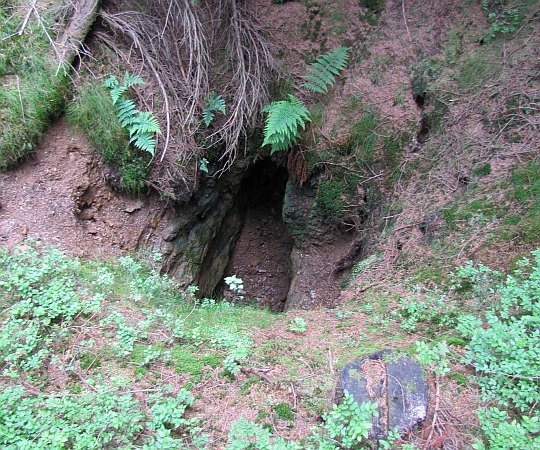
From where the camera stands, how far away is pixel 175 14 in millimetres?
5711

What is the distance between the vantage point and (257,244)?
8.66 meters

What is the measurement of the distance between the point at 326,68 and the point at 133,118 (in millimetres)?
3041

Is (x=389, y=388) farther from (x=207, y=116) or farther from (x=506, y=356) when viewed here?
(x=207, y=116)

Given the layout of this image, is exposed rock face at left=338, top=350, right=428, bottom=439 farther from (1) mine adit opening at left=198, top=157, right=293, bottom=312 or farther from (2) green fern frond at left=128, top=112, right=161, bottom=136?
(1) mine adit opening at left=198, top=157, right=293, bottom=312

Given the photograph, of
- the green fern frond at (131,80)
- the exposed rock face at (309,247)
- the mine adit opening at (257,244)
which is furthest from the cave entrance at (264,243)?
the green fern frond at (131,80)

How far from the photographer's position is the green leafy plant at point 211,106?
5.82 metres

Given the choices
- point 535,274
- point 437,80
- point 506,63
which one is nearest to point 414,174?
point 437,80

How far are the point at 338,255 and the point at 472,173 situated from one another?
2574mm

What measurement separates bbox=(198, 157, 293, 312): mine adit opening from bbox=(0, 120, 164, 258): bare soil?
195cm

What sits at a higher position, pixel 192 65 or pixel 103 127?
pixel 192 65

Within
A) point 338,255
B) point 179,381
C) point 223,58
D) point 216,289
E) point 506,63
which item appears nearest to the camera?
point 179,381

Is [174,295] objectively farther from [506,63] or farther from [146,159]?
[506,63]

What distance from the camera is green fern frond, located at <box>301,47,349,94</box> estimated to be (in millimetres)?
6043

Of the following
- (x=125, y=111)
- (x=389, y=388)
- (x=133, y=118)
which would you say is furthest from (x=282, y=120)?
(x=389, y=388)
